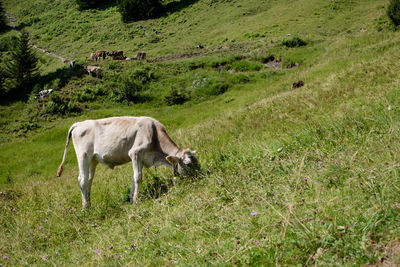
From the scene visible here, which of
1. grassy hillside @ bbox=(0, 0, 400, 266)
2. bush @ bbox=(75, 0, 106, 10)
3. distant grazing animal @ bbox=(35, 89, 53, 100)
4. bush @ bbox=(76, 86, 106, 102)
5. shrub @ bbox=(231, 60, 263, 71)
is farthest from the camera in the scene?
bush @ bbox=(75, 0, 106, 10)

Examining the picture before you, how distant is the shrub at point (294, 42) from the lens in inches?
1491

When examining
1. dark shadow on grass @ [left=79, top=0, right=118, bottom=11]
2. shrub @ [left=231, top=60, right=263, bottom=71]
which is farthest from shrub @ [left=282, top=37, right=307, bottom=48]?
dark shadow on grass @ [left=79, top=0, right=118, bottom=11]

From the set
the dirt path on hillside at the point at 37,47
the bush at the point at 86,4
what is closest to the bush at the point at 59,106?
the dirt path on hillside at the point at 37,47

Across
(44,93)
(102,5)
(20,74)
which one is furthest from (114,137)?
(102,5)

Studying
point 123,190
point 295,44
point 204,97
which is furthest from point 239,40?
point 123,190

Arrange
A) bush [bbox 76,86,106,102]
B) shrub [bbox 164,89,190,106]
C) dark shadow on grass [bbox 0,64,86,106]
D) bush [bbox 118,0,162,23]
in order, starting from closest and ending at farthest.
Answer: shrub [bbox 164,89,190,106], bush [bbox 76,86,106,102], dark shadow on grass [bbox 0,64,86,106], bush [bbox 118,0,162,23]

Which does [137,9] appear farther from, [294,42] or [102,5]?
[294,42]

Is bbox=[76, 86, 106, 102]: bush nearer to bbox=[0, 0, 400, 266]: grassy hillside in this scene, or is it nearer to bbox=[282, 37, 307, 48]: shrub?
bbox=[0, 0, 400, 266]: grassy hillside

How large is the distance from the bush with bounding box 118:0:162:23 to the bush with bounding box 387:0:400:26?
52.9m

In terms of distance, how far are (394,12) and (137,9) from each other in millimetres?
56402

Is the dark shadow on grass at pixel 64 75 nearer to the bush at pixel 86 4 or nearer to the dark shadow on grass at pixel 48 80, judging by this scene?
the dark shadow on grass at pixel 48 80

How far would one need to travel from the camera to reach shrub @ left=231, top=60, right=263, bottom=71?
33559mm

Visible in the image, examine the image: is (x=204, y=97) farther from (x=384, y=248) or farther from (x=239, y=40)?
(x=384, y=248)

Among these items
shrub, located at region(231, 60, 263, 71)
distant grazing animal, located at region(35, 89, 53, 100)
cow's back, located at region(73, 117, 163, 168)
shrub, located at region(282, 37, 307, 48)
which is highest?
cow's back, located at region(73, 117, 163, 168)
